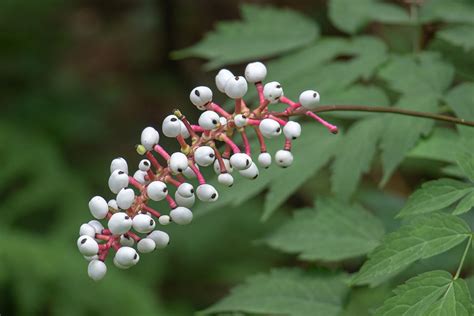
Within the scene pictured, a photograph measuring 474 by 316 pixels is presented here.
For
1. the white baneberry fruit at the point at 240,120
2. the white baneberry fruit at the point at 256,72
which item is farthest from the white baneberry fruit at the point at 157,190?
the white baneberry fruit at the point at 256,72

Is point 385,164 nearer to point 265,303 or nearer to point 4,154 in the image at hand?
point 265,303

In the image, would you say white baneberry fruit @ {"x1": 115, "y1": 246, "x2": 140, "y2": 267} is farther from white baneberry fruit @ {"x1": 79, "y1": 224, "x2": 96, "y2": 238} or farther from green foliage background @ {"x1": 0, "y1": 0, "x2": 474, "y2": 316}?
green foliage background @ {"x1": 0, "y1": 0, "x2": 474, "y2": 316}

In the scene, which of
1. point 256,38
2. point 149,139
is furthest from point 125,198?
point 256,38

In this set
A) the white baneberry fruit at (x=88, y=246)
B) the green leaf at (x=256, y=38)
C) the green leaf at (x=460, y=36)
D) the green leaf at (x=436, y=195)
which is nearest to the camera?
the white baneberry fruit at (x=88, y=246)

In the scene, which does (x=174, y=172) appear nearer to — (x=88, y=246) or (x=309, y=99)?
(x=88, y=246)

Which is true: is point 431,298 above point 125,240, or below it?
below

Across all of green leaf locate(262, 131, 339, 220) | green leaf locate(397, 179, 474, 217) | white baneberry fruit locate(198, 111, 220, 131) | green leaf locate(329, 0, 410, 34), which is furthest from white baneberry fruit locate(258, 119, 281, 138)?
green leaf locate(329, 0, 410, 34)

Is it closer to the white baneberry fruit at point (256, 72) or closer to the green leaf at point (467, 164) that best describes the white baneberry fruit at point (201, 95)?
the white baneberry fruit at point (256, 72)
